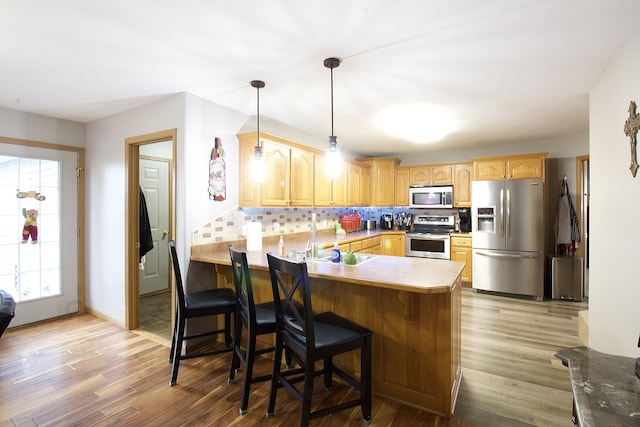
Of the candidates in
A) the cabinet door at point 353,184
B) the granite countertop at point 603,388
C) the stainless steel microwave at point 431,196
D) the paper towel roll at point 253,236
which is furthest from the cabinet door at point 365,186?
the granite countertop at point 603,388

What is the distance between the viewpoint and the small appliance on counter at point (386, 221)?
6.14 metres

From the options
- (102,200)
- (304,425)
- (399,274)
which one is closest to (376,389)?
(304,425)

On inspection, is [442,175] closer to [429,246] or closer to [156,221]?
[429,246]

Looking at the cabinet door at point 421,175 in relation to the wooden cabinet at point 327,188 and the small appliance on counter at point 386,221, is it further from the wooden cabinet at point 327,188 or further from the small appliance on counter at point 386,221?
the wooden cabinet at point 327,188

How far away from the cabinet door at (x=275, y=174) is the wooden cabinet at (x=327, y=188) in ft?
2.11

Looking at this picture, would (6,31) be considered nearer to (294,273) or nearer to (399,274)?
(294,273)

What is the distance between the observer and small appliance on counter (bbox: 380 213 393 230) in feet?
20.1

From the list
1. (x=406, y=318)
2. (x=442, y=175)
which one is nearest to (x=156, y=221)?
(x=406, y=318)

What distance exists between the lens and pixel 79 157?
148 inches

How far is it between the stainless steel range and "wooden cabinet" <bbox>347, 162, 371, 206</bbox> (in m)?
1.02

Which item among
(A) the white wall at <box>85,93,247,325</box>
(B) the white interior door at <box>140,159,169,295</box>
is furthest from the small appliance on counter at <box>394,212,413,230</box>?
(B) the white interior door at <box>140,159,169,295</box>

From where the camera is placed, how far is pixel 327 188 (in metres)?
4.47

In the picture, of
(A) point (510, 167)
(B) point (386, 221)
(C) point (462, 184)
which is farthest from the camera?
(B) point (386, 221)

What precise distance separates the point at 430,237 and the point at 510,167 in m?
1.59
